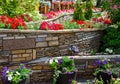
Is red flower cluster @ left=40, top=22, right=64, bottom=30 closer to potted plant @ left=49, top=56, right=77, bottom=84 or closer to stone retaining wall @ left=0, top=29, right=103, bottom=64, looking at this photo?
stone retaining wall @ left=0, top=29, right=103, bottom=64

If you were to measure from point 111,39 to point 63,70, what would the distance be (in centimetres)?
345

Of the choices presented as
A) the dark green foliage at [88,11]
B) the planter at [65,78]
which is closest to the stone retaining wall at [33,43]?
the planter at [65,78]

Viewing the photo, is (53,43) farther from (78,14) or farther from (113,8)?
(78,14)

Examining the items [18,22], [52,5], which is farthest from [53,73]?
[52,5]

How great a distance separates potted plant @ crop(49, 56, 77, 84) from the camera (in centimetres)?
732

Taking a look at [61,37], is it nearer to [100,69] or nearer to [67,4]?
[100,69]

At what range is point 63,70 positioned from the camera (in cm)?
739

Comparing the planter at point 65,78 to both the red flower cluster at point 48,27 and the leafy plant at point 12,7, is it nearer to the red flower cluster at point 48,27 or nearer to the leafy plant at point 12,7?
the red flower cluster at point 48,27

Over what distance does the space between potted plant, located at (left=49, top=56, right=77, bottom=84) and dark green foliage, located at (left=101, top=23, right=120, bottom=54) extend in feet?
9.10

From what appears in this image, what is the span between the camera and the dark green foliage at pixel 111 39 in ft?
33.0

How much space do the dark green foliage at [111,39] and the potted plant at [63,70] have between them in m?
2.77

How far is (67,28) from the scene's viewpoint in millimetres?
9344

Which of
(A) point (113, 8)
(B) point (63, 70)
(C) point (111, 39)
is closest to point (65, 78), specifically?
(B) point (63, 70)

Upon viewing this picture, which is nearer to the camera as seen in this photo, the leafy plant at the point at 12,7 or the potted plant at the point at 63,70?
the potted plant at the point at 63,70
